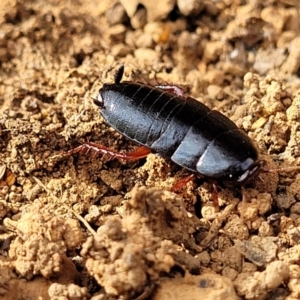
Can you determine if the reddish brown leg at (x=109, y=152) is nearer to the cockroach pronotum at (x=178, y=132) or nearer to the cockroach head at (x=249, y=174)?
the cockroach pronotum at (x=178, y=132)

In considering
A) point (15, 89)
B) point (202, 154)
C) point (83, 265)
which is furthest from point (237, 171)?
point (15, 89)

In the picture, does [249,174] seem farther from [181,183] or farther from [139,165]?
[139,165]

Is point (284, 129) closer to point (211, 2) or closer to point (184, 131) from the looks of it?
point (184, 131)

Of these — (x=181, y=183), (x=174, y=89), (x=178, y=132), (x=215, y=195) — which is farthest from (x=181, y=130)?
(x=174, y=89)

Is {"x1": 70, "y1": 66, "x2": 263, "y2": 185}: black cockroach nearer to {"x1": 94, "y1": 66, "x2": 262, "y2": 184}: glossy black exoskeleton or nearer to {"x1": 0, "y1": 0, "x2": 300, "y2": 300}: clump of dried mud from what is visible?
{"x1": 94, "y1": 66, "x2": 262, "y2": 184}: glossy black exoskeleton

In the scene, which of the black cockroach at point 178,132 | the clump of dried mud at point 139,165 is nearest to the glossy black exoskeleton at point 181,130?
the black cockroach at point 178,132

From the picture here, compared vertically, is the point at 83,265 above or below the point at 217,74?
below

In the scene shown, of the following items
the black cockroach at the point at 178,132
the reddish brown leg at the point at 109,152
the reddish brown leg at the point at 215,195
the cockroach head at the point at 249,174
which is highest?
the black cockroach at the point at 178,132

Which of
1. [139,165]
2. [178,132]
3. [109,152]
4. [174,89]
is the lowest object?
[139,165]
